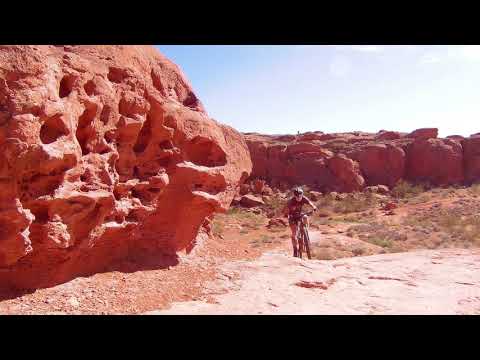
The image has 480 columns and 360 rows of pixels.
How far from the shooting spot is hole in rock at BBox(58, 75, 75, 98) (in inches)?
202

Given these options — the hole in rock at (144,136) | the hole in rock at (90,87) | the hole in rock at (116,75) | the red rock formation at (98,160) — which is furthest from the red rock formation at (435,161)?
the hole in rock at (90,87)

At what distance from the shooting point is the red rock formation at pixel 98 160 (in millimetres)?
4473

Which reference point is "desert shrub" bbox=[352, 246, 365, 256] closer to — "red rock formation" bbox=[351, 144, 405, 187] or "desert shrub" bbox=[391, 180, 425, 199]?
"desert shrub" bbox=[391, 180, 425, 199]

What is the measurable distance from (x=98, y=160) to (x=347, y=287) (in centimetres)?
426

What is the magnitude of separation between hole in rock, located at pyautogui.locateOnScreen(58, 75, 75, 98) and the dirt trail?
9.80 ft

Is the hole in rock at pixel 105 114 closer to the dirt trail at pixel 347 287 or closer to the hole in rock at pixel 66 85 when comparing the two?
the hole in rock at pixel 66 85

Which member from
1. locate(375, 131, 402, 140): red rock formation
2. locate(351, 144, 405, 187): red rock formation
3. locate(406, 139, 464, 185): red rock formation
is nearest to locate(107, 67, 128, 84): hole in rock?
locate(351, 144, 405, 187): red rock formation

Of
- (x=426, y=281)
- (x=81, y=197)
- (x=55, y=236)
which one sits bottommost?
(x=426, y=281)

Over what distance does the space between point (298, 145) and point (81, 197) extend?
90.1 feet

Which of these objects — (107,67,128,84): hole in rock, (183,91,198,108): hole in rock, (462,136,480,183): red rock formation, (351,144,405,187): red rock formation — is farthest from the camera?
(351,144,405,187): red rock formation
